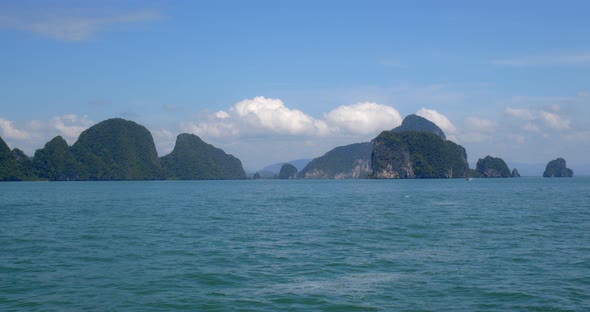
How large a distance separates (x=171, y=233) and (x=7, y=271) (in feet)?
41.2

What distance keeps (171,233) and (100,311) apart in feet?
58.2

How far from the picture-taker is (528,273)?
1878 centimetres

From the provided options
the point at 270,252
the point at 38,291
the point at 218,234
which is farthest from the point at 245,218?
the point at 38,291

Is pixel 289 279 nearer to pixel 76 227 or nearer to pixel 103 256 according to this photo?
pixel 103 256

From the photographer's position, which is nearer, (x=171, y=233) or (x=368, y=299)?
(x=368, y=299)

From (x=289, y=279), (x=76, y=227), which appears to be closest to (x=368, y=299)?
(x=289, y=279)

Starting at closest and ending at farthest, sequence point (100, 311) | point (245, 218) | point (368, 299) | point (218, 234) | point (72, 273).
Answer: point (100, 311)
point (368, 299)
point (72, 273)
point (218, 234)
point (245, 218)

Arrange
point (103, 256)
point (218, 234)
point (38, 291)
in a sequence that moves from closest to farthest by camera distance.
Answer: point (38, 291) → point (103, 256) → point (218, 234)

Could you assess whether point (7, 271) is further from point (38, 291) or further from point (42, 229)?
point (42, 229)

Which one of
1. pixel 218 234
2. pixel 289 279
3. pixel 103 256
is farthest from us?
pixel 218 234

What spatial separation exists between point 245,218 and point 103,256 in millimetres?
19923

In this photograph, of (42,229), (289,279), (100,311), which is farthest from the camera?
(42,229)

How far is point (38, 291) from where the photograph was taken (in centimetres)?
1641

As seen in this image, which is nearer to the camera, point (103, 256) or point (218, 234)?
point (103, 256)
